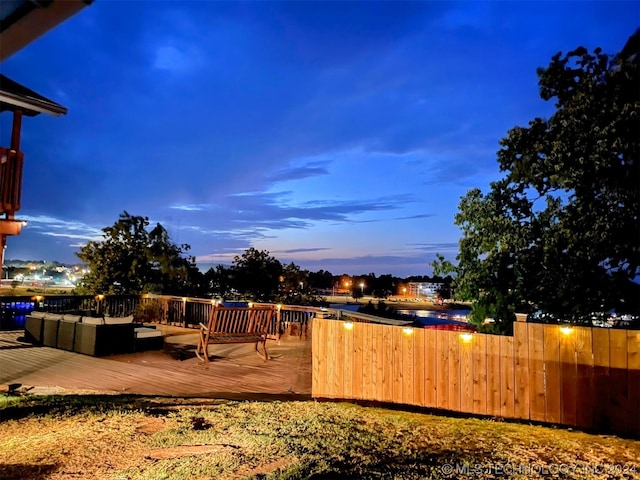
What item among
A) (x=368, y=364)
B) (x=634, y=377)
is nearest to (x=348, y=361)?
(x=368, y=364)

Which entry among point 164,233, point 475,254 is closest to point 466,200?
point 475,254

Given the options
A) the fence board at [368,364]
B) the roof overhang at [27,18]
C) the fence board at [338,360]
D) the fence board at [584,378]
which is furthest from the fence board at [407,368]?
the roof overhang at [27,18]

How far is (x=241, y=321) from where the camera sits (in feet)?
23.4

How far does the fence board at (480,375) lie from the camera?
4508 millimetres

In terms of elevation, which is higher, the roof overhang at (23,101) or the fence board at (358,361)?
the roof overhang at (23,101)

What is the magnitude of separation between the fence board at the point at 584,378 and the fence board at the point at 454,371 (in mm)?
1118

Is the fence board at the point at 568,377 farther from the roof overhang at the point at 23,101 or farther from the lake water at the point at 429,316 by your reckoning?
the lake water at the point at 429,316

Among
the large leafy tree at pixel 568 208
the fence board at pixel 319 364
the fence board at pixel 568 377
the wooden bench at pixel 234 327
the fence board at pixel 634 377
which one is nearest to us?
the fence board at pixel 634 377

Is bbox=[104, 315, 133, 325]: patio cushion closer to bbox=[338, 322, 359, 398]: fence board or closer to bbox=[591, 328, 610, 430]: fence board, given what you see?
bbox=[338, 322, 359, 398]: fence board

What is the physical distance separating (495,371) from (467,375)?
29 cm

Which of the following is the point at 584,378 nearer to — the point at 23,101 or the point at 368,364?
the point at 368,364

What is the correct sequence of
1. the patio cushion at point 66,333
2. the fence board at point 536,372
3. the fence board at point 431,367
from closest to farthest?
the fence board at point 536,372, the fence board at point 431,367, the patio cushion at point 66,333

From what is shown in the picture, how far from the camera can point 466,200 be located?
696 centimetres

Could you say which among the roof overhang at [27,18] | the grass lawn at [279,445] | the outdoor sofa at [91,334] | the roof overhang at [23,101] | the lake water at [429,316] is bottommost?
the lake water at [429,316]
